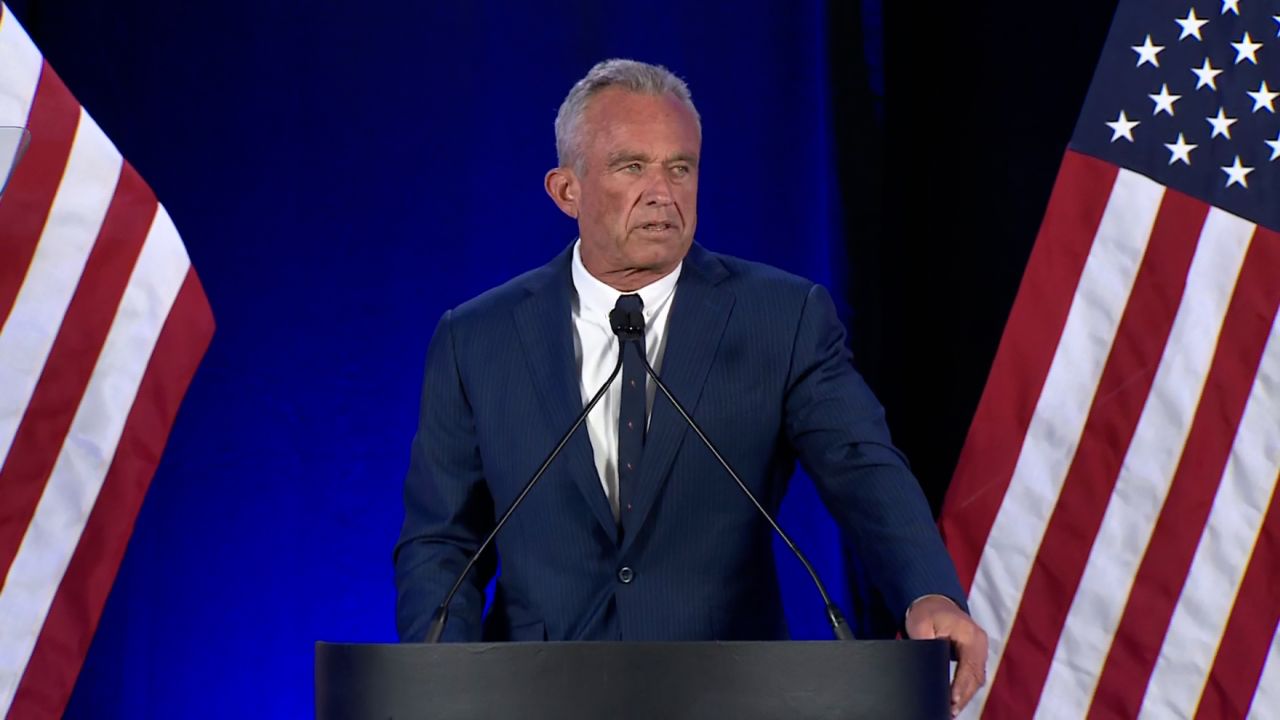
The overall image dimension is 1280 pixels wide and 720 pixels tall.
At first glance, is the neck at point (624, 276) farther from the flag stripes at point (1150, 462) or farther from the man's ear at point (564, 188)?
the flag stripes at point (1150, 462)

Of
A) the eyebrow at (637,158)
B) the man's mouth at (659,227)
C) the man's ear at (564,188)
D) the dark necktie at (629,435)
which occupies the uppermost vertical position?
the eyebrow at (637,158)

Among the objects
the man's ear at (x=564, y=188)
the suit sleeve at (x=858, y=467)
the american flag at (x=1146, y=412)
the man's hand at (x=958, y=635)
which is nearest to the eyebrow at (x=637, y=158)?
the man's ear at (x=564, y=188)

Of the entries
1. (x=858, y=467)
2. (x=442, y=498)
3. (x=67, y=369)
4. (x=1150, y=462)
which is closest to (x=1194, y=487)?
(x=1150, y=462)

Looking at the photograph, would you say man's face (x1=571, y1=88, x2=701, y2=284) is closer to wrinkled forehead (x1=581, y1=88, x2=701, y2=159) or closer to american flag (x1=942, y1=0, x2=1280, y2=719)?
wrinkled forehead (x1=581, y1=88, x2=701, y2=159)

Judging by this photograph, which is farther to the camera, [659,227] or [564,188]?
[564,188]

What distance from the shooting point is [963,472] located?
2.54m

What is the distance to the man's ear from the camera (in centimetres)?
211

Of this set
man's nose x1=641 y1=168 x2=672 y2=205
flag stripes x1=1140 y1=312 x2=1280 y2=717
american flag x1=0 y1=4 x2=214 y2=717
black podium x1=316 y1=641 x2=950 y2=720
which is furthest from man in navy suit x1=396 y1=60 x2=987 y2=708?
flag stripes x1=1140 y1=312 x2=1280 y2=717

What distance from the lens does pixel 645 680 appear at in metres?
1.19

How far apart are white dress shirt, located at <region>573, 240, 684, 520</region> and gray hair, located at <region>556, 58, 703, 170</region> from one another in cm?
15

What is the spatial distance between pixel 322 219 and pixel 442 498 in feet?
3.67

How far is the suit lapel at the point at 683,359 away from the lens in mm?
1871

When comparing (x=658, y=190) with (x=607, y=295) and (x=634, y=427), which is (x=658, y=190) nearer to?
(x=607, y=295)

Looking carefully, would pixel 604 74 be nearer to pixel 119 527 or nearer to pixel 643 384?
pixel 643 384
